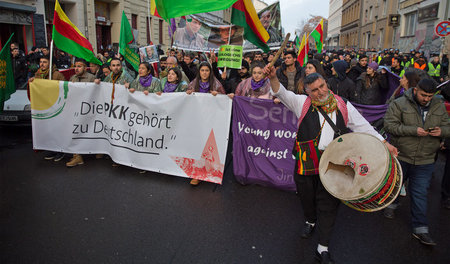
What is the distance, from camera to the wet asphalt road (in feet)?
10.8

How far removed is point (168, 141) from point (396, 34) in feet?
118

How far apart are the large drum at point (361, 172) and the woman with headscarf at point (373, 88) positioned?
11.4 feet

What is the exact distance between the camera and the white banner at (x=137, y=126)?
486 centimetres

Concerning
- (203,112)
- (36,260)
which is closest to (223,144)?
(203,112)

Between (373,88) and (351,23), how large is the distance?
64.0 m

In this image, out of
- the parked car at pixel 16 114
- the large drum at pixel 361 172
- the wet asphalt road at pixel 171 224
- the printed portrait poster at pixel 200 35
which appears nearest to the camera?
the large drum at pixel 361 172

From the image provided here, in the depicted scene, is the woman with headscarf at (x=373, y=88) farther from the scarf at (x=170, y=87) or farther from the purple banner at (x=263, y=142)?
the scarf at (x=170, y=87)

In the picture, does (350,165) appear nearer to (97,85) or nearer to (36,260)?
(36,260)

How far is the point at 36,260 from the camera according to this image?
3.12m

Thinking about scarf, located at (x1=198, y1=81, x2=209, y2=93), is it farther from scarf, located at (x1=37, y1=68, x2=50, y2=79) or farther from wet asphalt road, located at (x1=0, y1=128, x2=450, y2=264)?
scarf, located at (x1=37, y1=68, x2=50, y2=79)

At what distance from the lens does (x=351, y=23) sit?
208 feet

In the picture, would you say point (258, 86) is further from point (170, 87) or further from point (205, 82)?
point (170, 87)

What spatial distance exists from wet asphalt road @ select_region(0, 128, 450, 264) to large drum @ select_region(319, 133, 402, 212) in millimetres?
869

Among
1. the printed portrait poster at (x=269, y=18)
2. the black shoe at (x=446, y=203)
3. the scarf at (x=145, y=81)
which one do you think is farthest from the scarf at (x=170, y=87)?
the black shoe at (x=446, y=203)
